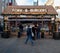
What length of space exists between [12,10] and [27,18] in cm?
484

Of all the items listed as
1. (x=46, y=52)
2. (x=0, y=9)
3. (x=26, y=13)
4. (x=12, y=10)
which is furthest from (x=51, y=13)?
(x=0, y=9)

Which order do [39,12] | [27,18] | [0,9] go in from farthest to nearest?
1. [0,9]
2. [27,18]
3. [39,12]

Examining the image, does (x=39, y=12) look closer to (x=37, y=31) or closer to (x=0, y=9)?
(x=37, y=31)

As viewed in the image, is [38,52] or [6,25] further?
[6,25]

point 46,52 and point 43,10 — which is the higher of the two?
point 43,10

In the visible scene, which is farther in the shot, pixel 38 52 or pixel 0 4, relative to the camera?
pixel 0 4

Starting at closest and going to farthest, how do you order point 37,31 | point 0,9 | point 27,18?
1. point 37,31
2. point 27,18
3. point 0,9

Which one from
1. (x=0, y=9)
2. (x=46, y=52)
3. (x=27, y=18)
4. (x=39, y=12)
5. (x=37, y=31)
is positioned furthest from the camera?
(x=0, y=9)

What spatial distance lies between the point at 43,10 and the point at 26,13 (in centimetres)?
234

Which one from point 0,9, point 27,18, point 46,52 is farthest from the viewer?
point 0,9

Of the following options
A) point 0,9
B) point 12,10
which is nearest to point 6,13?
point 12,10

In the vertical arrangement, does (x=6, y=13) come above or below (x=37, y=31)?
above

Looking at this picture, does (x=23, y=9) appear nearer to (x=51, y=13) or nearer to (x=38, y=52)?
(x=51, y=13)

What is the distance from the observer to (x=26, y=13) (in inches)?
1178
